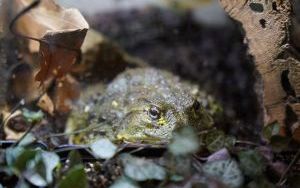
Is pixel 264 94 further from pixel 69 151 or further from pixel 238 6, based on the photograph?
pixel 69 151

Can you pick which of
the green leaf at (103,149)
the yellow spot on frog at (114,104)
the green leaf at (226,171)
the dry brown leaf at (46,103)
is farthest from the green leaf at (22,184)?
the yellow spot on frog at (114,104)

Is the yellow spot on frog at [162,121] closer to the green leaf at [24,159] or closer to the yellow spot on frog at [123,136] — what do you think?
the yellow spot on frog at [123,136]

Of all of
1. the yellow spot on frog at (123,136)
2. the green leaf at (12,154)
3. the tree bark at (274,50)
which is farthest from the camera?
the yellow spot on frog at (123,136)

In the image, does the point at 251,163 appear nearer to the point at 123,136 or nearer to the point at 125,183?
the point at 125,183

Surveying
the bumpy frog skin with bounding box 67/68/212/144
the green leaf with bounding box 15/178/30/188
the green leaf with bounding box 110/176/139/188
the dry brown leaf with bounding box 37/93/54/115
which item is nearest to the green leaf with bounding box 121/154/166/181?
the green leaf with bounding box 110/176/139/188

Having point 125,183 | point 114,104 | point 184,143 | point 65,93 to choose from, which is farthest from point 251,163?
point 65,93

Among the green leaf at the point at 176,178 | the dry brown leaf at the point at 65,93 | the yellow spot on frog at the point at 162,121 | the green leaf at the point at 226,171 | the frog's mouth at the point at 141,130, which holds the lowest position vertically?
the dry brown leaf at the point at 65,93

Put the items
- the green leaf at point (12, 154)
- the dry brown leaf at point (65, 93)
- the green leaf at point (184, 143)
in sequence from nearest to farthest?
the green leaf at point (184, 143)
the green leaf at point (12, 154)
the dry brown leaf at point (65, 93)
